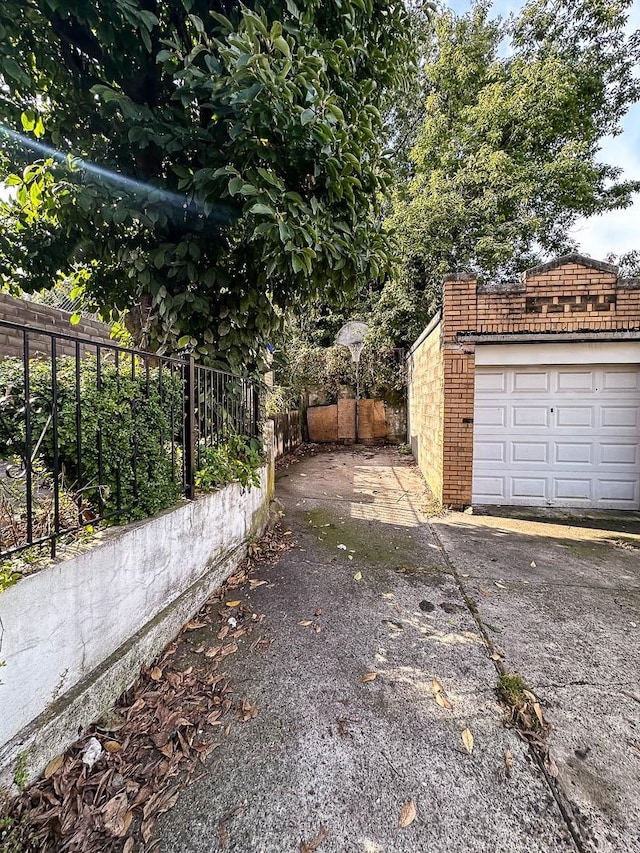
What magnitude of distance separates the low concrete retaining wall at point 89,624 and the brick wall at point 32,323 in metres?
2.67

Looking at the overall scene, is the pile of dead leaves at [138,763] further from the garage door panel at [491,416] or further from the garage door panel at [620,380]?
the garage door panel at [620,380]

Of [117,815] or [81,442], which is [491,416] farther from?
[117,815]

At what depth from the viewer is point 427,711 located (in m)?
1.86

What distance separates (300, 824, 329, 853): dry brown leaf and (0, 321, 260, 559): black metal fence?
1.49 meters

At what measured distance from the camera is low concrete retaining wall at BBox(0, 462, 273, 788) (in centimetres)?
141

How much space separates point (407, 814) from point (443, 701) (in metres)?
0.62

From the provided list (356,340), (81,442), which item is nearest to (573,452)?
(81,442)

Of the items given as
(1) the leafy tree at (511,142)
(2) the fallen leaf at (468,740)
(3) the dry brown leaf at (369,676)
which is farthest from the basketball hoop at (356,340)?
(2) the fallen leaf at (468,740)

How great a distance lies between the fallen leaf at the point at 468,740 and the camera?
1654 mm

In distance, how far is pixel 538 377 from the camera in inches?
202

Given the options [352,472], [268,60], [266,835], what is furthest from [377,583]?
[352,472]

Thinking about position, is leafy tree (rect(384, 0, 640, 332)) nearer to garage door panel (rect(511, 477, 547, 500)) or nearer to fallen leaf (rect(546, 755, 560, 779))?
garage door panel (rect(511, 477, 547, 500))

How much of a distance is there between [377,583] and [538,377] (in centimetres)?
378

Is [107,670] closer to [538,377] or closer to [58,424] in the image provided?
[58,424]
